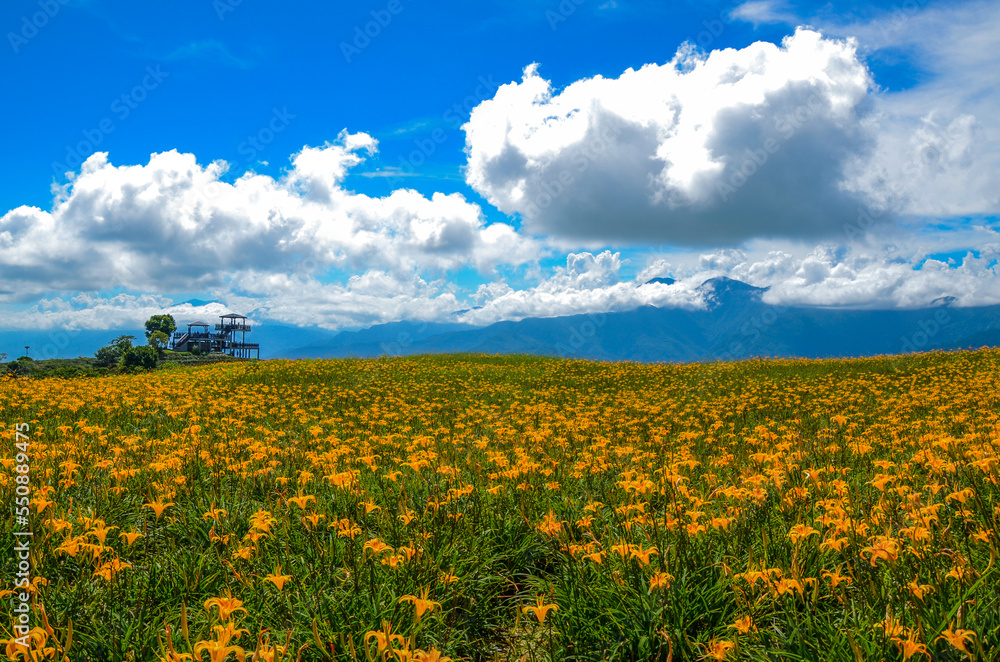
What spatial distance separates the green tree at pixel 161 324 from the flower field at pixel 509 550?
85049 millimetres

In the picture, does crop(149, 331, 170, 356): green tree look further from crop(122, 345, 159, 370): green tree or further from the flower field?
the flower field

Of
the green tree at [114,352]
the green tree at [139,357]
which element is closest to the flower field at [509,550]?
the green tree at [139,357]

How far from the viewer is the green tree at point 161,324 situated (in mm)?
79000

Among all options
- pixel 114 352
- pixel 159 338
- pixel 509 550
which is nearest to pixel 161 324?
pixel 159 338

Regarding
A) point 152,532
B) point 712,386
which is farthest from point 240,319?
point 152,532

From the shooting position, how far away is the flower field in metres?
2.65

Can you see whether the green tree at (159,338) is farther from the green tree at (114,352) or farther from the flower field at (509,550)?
the flower field at (509,550)

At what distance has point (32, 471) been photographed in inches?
199

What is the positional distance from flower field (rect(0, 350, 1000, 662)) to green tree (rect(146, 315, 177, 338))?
85049 mm

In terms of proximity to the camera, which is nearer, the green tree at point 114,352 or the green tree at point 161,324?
the green tree at point 114,352

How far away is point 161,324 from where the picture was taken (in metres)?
80.2

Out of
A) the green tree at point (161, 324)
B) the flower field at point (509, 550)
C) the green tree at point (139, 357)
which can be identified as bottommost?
→ the flower field at point (509, 550)

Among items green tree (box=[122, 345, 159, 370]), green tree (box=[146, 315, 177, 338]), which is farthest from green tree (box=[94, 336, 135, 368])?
green tree (box=[146, 315, 177, 338])

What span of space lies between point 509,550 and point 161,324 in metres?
93.6
